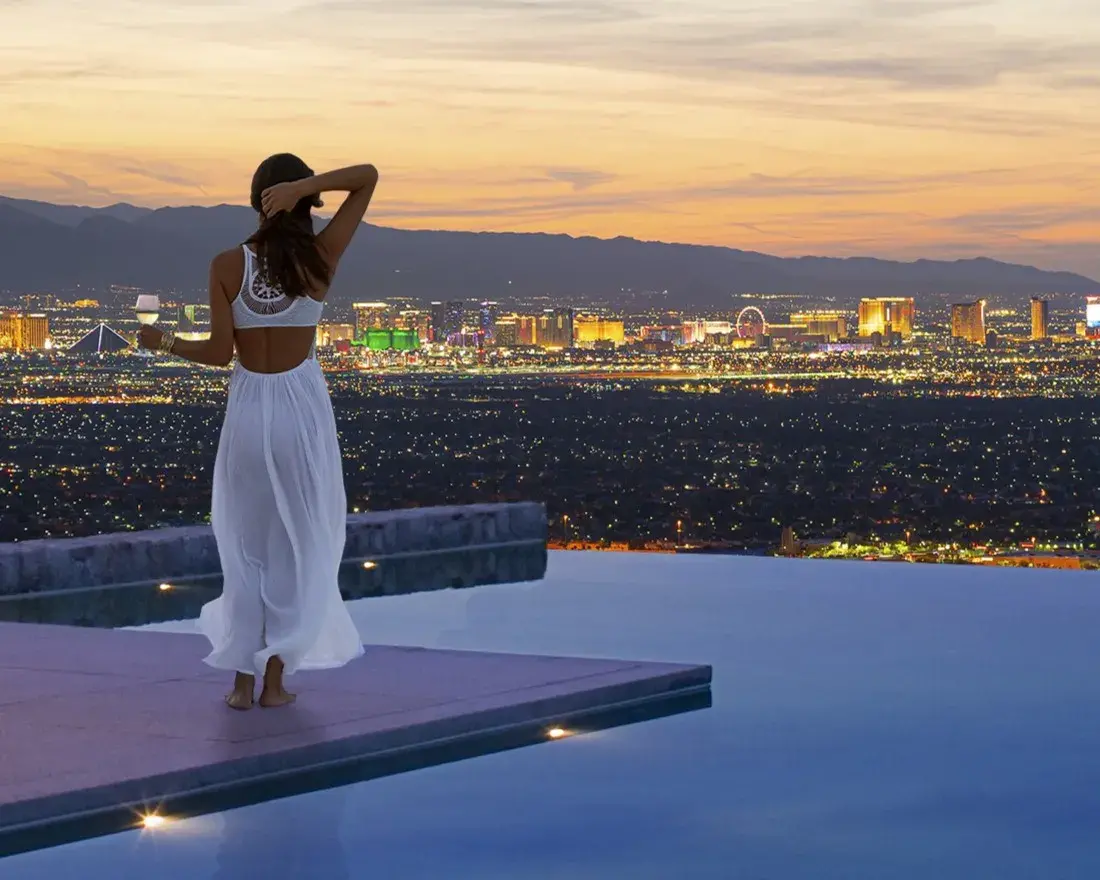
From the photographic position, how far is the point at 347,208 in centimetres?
541

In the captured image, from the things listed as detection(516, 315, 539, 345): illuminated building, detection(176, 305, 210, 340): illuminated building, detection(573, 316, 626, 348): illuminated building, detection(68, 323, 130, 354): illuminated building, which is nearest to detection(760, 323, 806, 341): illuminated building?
detection(573, 316, 626, 348): illuminated building

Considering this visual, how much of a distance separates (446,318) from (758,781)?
10537 centimetres

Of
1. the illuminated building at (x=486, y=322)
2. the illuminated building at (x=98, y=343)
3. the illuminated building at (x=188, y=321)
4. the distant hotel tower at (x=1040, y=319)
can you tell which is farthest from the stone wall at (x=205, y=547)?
the distant hotel tower at (x=1040, y=319)

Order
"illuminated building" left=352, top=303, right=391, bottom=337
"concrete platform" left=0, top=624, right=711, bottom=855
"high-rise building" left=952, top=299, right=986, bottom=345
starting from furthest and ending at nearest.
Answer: "high-rise building" left=952, top=299, right=986, bottom=345 < "illuminated building" left=352, top=303, right=391, bottom=337 < "concrete platform" left=0, top=624, right=711, bottom=855

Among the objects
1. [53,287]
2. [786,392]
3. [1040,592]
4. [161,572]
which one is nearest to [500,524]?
[161,572]

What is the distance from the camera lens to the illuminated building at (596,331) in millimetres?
129000

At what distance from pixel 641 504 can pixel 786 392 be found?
68.3m

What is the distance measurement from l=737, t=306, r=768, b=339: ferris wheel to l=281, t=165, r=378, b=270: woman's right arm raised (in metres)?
119

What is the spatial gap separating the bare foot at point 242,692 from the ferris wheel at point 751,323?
119400mm

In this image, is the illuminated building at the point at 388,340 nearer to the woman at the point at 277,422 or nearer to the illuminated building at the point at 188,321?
the illuminated building at the point at 188,321

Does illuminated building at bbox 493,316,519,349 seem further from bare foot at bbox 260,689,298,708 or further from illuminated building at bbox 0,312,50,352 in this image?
bare foot at bbox 260,689,298,708

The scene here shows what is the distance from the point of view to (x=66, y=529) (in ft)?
146

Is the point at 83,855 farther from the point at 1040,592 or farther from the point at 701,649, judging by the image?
the point at 1040,592

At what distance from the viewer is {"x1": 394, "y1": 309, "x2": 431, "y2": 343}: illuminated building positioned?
10988 centimetres
